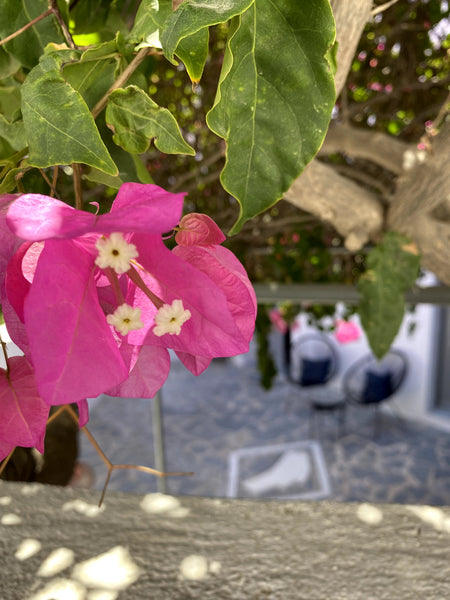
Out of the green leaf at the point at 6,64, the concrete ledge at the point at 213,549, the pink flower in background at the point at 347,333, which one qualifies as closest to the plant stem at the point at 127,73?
the green leaf at the point at 6,64

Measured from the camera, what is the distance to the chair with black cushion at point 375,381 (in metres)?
4.77

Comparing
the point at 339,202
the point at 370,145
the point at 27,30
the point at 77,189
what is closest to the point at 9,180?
the point at 77,189

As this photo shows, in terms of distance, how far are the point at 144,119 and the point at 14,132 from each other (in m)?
0.07

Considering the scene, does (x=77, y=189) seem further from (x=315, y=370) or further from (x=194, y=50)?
(x=315, y=370)

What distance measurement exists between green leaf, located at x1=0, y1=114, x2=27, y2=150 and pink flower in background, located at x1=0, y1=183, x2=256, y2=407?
0.29 feet

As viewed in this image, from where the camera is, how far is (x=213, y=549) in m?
0.51

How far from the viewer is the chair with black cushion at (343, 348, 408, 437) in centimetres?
477

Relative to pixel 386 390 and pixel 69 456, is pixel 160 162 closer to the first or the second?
pixel 69 456

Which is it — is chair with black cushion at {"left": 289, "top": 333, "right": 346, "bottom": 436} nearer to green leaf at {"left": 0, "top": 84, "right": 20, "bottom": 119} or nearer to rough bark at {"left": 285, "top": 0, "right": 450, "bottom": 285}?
rough bark at {"left": 285, "top": 0, "right": 450, "bottom": 285}

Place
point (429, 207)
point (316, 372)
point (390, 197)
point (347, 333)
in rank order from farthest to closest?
point (316, 372), point (347, 333), point (390, 197), point (429, 207)

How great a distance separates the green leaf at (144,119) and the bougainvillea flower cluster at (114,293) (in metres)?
0.04

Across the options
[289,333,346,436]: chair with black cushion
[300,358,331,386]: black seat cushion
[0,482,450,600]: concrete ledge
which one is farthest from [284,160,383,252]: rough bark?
[300,358,331,386]: black seat cushion

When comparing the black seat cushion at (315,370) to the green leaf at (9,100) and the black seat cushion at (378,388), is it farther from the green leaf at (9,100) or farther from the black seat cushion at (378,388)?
the green leaf at (9,100)

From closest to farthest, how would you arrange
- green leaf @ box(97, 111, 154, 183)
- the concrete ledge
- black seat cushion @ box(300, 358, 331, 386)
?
green leaf @ box(97, 111, 154, 183), the concrete ledge, black seat cushion @ box(300, 358, 331, 386)
